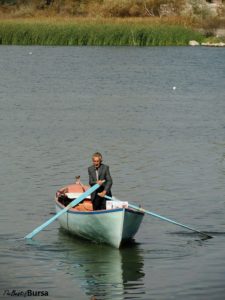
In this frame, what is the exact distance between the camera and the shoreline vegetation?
8094 centimetres

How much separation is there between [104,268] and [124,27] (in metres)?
62.8

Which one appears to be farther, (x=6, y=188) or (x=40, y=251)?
(x=6, y=188)

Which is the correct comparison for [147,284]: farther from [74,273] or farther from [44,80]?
[44,80]

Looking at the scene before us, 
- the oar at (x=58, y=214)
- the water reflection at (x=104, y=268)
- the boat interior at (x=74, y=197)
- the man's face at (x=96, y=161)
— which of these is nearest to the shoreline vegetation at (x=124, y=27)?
the boat interior at (x=74, y=197)

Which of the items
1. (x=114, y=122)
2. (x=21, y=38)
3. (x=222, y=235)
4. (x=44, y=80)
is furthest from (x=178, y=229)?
(x=21, y=38)

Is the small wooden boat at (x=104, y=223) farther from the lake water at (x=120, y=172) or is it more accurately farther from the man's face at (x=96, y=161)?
the man's face at (x=96, y=161)

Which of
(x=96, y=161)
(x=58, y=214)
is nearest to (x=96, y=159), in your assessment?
(x=96, y=161)

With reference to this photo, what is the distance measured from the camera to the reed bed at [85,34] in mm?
80812

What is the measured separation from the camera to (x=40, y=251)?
20875 mm

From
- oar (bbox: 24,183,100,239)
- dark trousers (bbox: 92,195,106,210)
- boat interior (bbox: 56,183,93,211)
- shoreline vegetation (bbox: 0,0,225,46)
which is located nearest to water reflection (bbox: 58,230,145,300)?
oar (bbox: 24,183,100,239)

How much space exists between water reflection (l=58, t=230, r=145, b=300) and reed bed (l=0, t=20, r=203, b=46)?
59.5m

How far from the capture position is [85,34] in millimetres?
80812

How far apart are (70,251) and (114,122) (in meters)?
20.4

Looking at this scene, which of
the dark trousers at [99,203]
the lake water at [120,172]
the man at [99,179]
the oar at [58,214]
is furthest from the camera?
the oar at [58,214]
